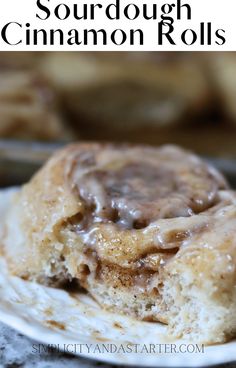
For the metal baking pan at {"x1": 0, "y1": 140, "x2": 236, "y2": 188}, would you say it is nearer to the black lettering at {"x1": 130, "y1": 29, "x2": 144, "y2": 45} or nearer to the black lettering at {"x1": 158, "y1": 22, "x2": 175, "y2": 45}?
the black lettering at {"x1": 158, "y1": 22, "x2": 175, "y2": 45}

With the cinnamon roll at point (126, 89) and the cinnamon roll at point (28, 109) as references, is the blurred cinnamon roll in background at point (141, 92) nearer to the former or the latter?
the cinnamon roll at point (126, 89)

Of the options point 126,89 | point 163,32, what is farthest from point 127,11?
point 126,89

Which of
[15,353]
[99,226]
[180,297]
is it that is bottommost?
[15,353]

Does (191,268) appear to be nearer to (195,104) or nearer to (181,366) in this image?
(181,366)

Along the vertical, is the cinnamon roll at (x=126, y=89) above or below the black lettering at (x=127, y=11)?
below

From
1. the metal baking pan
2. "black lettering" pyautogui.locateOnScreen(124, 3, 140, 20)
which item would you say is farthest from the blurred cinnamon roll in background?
the metal baking pan

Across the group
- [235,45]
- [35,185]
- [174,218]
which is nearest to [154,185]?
[174,218]

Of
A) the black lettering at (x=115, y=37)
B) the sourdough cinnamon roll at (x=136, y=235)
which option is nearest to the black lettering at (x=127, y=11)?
the black lettering at (x=115, y=37)
